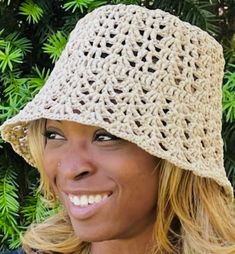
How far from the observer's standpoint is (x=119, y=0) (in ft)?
5.80

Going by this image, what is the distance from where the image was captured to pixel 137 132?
1.37 metres

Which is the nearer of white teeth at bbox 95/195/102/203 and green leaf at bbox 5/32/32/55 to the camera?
white teeth at bbox 95/195/102/203

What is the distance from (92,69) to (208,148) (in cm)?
25

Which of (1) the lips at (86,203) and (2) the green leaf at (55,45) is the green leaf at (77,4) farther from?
(1) the lips at (86,203)

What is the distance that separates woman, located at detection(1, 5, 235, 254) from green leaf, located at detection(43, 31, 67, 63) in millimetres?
265

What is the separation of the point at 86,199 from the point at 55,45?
0.47 m

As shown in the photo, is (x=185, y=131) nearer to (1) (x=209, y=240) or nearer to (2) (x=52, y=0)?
(1) (x=209, y=240)

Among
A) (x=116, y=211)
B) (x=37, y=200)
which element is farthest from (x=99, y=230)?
(x=37, y=200)

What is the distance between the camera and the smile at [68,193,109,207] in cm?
141

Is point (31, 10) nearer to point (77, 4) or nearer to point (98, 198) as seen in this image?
point (77, 4)

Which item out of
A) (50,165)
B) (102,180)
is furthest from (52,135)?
(102,180)

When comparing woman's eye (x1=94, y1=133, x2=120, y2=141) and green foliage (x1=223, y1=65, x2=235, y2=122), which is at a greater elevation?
woman's eye (x1=94, y1=133, x2=120, y2=141)

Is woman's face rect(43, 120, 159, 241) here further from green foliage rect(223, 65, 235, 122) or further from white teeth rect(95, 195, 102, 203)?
green foliage rect(223, 65, 235, 122)

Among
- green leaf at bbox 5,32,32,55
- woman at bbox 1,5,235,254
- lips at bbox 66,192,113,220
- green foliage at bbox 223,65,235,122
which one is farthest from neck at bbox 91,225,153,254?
green leaf at bbox 5,32,32,55
